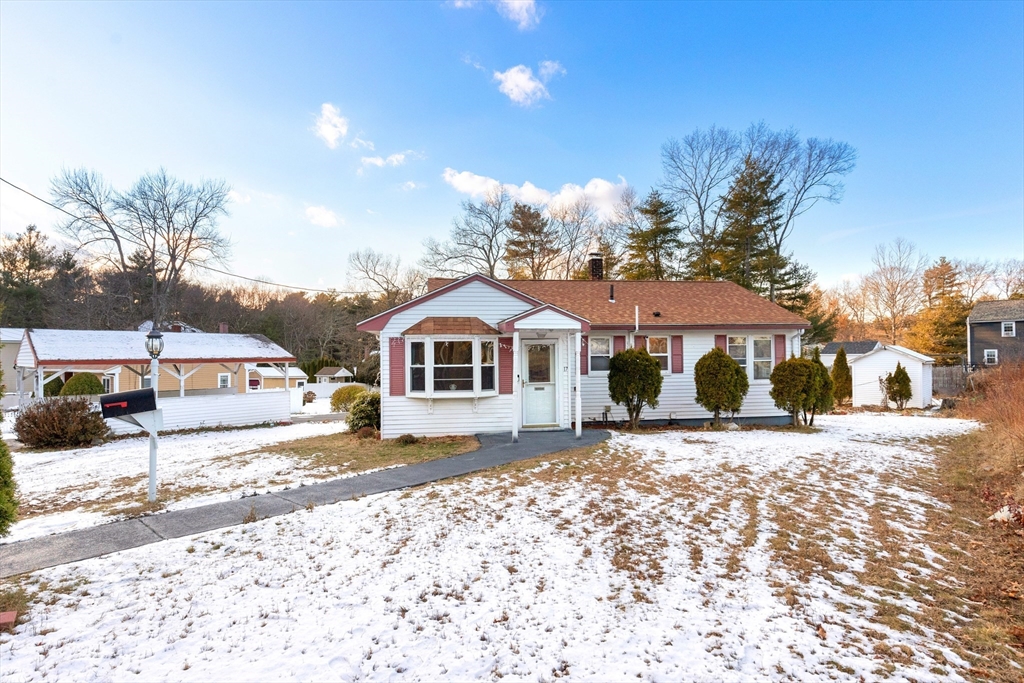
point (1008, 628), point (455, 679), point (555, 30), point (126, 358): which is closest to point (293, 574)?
point (455, 679)

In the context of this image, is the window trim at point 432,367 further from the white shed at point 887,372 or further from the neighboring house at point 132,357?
the white shed at point 887,372

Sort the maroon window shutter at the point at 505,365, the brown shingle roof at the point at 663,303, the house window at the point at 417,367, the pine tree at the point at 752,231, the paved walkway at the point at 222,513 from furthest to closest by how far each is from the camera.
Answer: the pine tree at the point at 752,231
the brown shingle roof at the point at 663,303
the maroon window shutter at the point at 505,365
the house window at the point at 417,367
the paved walkway at the point at 222,513

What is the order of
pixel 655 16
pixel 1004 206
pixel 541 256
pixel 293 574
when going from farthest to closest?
pixel 541 256 < pixel 1004 206 < pixel 655 16 < pixel 293 574

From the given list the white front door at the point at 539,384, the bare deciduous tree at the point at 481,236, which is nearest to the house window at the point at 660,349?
the white front door at the point at 539,384

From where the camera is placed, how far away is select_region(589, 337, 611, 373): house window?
1363 centimetres

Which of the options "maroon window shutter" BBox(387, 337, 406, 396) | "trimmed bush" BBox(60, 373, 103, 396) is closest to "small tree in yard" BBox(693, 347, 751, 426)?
"maroon window shutter" BBox(387, 337, 406, 396)

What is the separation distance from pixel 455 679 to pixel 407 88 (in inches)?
641

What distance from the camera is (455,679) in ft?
9.84

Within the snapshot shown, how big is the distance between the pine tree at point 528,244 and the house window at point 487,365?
18.1 meters

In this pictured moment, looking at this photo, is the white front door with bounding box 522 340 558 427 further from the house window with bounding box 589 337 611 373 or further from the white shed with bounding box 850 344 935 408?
the white shed with bounding box 850 344 935 408

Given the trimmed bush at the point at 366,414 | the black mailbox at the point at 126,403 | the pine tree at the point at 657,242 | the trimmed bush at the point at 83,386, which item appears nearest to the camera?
the black mailbox at the point at 126,403

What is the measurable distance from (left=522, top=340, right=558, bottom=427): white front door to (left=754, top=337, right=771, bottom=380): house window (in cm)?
705

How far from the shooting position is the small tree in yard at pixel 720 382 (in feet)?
39.6

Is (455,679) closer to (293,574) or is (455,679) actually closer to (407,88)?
(293,574)
